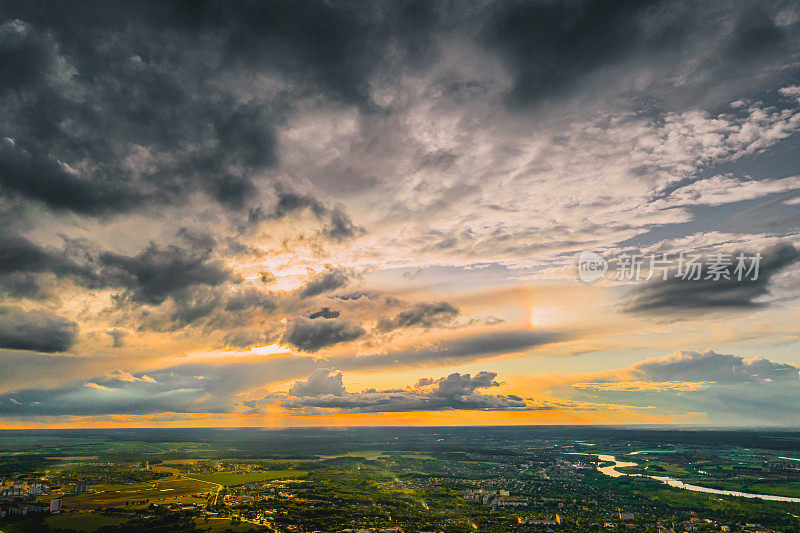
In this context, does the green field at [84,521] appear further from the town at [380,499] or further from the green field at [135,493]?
the green field at [135,493]

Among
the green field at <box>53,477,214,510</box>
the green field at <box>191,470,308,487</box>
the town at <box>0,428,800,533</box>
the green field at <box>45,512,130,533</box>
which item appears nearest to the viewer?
the green field at <box>45,512,130,533</box>

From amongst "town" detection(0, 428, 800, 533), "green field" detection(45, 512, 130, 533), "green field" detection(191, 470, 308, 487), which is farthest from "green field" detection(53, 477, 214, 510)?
"green field" detection(45, 512, 130, 533)

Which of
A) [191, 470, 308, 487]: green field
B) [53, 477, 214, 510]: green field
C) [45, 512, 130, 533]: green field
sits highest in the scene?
[45, 512, 130, 533]: green field

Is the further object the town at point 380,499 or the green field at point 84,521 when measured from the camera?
the town at point 380,499

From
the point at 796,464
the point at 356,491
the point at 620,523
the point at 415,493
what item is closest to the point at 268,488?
the point at 356,491

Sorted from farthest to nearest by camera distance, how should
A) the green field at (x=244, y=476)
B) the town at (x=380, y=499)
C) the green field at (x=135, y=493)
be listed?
the green field at (x=244, y=476)
the green field at (x=135, y=493)
the town at (x=380, y=499)

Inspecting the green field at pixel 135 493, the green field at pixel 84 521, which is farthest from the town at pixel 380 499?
the green field at pixel 135 493

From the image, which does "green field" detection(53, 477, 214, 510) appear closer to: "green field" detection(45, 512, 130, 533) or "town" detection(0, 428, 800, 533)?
"town" detection(0, 428, 800, 533)

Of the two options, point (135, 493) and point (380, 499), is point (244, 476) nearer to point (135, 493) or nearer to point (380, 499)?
point (135, 493)
